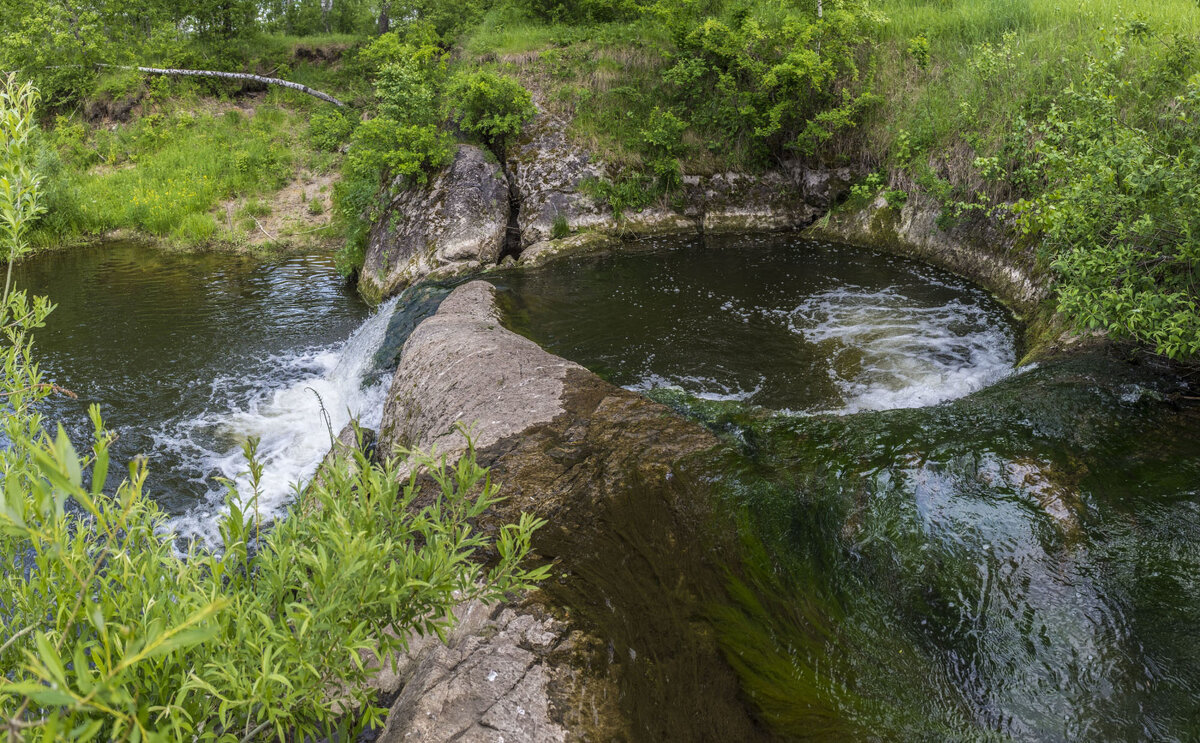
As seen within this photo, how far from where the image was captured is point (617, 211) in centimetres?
1348

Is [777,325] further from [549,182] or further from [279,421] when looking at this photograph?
[549,182]

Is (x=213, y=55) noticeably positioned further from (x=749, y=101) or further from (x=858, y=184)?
(x=858, y=184)

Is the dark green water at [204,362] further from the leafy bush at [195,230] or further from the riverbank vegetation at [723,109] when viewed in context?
the riverbank vegetation at [723,109]

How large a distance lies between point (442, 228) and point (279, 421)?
525cm

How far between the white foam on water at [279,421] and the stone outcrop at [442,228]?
2466 mm

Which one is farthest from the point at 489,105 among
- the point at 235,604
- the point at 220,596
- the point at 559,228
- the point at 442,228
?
the point at 220,596

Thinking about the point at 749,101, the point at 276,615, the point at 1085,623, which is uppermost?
the point at 749,101

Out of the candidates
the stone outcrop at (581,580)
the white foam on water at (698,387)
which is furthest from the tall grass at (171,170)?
the stone outcrop at (581,580)

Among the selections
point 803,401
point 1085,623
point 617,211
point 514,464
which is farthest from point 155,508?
point 617,211

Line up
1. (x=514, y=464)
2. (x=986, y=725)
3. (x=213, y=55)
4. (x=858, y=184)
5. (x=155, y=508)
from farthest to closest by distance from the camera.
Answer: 1. (x=213, y=55)
2. (x=858, y=184)
3. (x=514, y=464)
4. (x=986, y=725)
5. (x=155, y=508)

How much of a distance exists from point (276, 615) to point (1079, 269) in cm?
594

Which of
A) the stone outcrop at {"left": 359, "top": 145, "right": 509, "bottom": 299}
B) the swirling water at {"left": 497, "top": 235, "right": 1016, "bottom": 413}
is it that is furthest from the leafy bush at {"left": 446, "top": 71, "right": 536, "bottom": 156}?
the swirling water at {"left": 497, "top": 235, "right": 1016, "bottom": 413}

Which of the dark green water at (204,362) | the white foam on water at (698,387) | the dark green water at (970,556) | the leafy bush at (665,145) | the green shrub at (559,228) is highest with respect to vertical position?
the leafy bush at (665,145)

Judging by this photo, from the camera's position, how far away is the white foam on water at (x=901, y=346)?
268 inches
